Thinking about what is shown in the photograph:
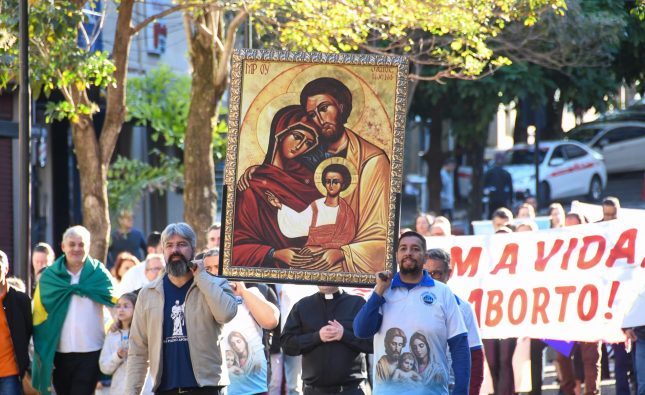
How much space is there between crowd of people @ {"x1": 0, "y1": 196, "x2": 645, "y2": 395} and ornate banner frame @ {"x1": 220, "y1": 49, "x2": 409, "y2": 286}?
34cm

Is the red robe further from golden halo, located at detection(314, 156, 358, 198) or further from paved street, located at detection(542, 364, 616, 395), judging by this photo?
paved street, located at detection(542, 364, 616, 395)

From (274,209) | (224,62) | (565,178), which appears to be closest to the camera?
(274,209)

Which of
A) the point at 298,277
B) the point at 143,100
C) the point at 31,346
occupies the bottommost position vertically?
the point at 31,346

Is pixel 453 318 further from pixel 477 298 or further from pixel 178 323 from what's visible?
pixel 477 298

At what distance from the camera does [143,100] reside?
24.0 meters

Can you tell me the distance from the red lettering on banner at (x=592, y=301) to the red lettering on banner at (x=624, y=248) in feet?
0.88

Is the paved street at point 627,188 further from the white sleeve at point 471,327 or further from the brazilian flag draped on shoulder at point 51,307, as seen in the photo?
the white sleeve at point 471,327

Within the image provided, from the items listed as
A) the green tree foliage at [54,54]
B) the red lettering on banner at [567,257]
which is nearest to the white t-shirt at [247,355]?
the red lettering on banner at [567,257]

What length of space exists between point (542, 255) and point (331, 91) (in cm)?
452

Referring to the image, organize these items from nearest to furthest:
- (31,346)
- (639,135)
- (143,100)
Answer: (31,346) < (143,100) < (639,135)

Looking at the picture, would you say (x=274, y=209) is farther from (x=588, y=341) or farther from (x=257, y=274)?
(x=588, y=341)

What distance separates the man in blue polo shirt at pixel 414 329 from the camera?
8.00 metres

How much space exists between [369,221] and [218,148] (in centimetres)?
1340

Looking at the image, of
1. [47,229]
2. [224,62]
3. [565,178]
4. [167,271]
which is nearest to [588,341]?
[167,271]
